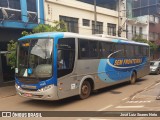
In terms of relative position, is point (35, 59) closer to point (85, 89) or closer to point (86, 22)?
point (85, 89)

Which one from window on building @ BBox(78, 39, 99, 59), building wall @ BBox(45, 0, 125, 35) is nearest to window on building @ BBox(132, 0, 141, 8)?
building wall @ BBox(45, 0, 125, 35)

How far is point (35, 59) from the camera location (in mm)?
9906

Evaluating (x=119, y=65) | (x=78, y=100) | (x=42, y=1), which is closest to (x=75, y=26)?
(x=42, y=1)

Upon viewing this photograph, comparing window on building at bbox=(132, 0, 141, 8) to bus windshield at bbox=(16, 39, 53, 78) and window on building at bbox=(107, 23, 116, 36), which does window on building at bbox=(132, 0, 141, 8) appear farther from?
bus windshield at bbox=(16, 39, 53, 78)

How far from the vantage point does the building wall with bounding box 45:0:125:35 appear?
21.0m

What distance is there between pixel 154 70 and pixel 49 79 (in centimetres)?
1638

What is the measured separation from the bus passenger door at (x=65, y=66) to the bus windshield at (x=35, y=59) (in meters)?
0.43

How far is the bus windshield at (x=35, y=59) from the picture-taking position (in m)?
9.68

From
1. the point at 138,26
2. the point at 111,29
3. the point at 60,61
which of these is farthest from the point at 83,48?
the point at 138,26

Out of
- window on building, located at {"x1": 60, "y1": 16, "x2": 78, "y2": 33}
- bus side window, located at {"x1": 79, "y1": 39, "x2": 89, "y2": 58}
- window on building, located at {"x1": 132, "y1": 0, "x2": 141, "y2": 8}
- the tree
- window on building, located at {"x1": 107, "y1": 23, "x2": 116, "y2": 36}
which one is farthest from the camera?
window on building, located at {"x1": 132, "y1": 0, "x2": 141, "y2": 8}

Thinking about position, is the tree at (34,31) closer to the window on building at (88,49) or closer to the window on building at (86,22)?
the window on building at (88,49)

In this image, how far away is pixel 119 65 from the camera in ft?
48.4

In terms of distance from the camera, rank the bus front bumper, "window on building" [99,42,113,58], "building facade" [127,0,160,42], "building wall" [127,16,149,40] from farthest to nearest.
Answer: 1. "building facade" [127,0,160,42]
2. "building wall" [127,16,149,40]
3. "window on building" [99,42,113,58]
4. the bus front bumper

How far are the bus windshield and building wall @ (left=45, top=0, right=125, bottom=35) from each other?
33.9 feet
